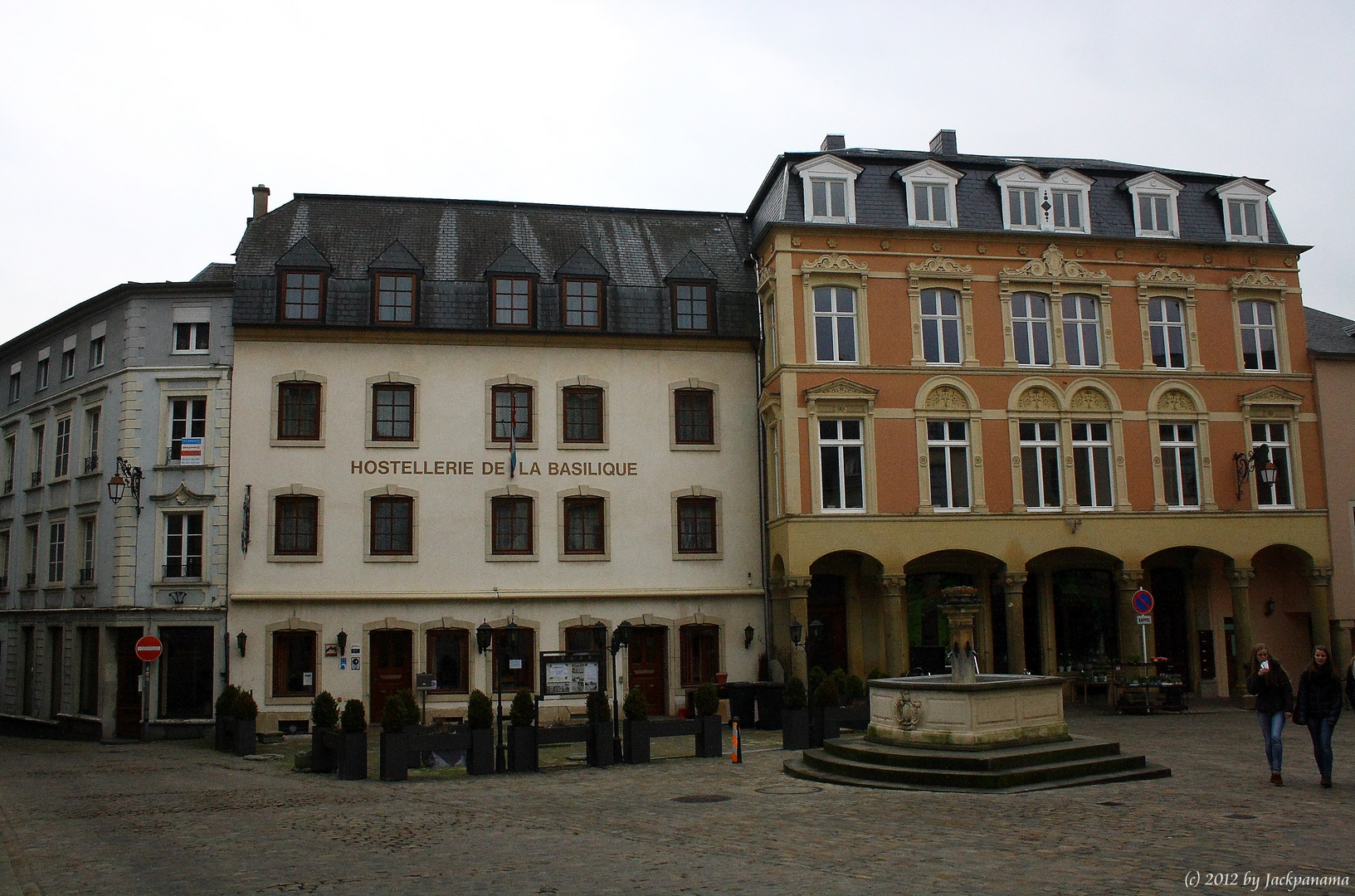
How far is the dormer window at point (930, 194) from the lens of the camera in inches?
1196

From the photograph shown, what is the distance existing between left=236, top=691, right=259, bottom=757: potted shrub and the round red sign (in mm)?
3742

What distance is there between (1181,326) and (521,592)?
742 inches

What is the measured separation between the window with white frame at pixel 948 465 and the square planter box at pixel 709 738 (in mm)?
10485

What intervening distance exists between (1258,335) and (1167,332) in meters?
2.76

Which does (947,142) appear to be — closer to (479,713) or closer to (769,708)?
(769,708)

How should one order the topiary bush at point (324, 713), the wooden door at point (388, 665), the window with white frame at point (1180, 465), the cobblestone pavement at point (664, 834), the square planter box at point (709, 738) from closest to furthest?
the cobblestone pavement at point (664, 834) → the topiary bush at point (324, 713) → the square planter box at point (709, 738) → the wooden door at point (388, 665) → the window with white frame at point (1180, 465)

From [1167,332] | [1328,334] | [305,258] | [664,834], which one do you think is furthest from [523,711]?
[1328,334]

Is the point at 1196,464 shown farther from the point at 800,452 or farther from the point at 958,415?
the point at 800,452

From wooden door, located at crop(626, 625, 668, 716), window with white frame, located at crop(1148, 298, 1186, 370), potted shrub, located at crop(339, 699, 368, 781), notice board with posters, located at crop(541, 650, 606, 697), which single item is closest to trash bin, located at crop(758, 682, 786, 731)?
wooden door, located at crop(626, 625, 668, 716)

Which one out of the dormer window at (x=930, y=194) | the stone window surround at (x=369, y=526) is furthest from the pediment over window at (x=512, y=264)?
the dormer window at (x=930, y=194)

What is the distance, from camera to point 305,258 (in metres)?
29.6

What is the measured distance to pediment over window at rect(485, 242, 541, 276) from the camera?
30.2m

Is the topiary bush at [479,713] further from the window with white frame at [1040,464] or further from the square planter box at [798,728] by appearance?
the window with white frame at [1040,464]

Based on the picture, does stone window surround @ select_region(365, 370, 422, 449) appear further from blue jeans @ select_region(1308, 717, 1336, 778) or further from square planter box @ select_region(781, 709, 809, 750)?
blue jeans @ select_region(1308, 717, 1336, 778)
